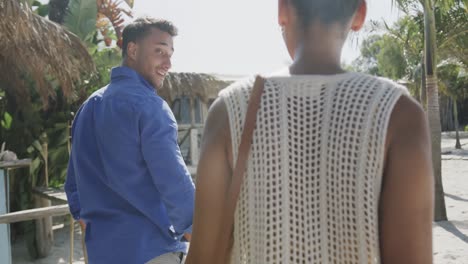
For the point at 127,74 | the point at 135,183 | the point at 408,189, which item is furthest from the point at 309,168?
the point at 127,74

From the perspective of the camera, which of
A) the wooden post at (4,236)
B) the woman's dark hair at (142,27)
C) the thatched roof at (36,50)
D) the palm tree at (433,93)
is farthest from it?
the palm tree at (433,93)

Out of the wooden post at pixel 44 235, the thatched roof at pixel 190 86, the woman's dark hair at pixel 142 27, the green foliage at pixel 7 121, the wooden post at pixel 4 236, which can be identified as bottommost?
the wooden post at pixel 44 235

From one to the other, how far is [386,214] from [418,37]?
38.0 ft

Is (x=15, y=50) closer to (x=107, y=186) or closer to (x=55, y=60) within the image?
(x=55, y=60)

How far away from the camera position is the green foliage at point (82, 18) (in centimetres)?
882

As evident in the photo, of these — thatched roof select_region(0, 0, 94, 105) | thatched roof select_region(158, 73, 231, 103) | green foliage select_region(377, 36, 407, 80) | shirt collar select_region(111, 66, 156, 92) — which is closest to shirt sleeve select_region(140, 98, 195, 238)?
shirt collar select_region(111, 66, 156, 92)

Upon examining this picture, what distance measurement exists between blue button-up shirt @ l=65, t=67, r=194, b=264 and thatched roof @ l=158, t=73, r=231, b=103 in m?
8.71

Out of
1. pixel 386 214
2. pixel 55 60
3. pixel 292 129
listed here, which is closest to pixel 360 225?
pixel 386 214

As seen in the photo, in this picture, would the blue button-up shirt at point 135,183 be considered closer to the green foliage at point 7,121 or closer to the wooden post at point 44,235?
the wooden post at point 44,235

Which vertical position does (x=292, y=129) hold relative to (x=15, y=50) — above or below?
below

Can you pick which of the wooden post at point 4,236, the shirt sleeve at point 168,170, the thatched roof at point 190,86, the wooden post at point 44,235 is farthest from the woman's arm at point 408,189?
the thatched roof at point 190,86

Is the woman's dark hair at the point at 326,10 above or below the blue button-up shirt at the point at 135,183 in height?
above

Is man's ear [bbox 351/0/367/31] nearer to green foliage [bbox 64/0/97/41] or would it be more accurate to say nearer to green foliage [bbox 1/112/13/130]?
green foliage [bbox 1/112/13/130]

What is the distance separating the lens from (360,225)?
0.99 meters
